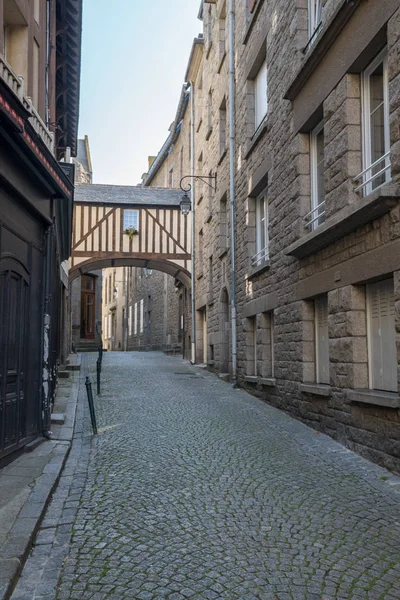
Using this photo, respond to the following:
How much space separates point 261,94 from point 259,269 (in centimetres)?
355

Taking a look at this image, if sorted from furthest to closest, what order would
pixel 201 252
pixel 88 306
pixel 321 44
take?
pixel 88 306, pixel 201 252, pixel 321 44

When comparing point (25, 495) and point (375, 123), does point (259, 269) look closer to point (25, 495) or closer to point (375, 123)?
point (375, 123)

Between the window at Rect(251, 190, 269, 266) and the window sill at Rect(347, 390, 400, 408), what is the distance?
4639mm

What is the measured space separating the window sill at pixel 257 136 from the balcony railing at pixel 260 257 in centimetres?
196

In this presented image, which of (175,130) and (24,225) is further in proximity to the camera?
(175,130)

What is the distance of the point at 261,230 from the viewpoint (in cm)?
1091

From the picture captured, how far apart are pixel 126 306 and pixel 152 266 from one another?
1617 cm

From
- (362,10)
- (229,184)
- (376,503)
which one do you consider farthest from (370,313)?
(229,184)

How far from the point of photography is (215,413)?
28.3 feet

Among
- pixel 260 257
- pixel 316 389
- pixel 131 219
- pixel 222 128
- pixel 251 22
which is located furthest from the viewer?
pixel 131 219

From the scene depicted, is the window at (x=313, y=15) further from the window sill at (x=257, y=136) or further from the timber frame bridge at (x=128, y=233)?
the timber frame bridge at (x=128, y=233)

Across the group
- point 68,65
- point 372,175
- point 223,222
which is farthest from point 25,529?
point 223,222

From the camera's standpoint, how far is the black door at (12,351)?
5.24 metres

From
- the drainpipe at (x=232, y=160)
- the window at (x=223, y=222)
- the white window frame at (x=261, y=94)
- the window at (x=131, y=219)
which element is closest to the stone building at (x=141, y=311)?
the window at (x=131, y=219)
